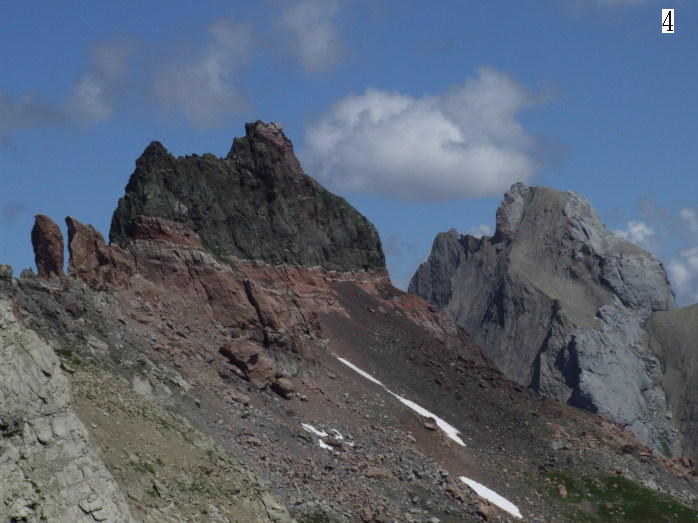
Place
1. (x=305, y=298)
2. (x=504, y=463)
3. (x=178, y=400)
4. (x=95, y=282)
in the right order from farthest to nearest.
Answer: (x=305, y=298), (x=504, y=463), (x=95, y=282), (x=178, y=400)

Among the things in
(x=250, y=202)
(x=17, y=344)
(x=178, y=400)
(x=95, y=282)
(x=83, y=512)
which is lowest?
(x=83, y=512)

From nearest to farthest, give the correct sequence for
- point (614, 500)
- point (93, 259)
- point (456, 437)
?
point (93, 259) → point (614, 500) → point (456, 437)

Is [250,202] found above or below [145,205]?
above

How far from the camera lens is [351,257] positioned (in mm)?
140500

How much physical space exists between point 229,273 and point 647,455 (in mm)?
41438

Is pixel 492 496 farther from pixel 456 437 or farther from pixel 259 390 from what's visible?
pixel 259 390

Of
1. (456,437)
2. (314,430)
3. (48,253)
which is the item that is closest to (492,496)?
(456,437)

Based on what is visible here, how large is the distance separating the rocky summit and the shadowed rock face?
0.82ft

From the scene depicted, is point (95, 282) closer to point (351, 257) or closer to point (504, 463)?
point (504, 463)

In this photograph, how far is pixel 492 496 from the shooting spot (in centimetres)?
9312

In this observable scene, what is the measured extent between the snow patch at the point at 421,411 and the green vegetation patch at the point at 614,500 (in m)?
8.43

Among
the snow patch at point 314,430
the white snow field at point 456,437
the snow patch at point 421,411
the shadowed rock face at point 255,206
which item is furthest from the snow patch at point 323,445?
the shadowed rock face at point 255,206

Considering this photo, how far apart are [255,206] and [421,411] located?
105 ft

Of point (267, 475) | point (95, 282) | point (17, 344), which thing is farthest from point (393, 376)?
point (17, 344)
